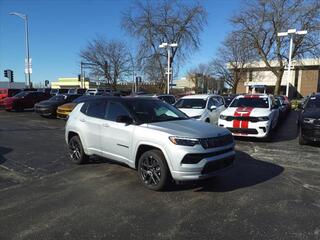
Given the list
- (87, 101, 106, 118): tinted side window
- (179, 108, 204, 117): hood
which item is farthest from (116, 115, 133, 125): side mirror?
(179, 108, 204, 117): hood

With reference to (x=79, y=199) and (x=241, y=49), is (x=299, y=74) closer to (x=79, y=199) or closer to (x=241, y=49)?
(x=241, y=49)

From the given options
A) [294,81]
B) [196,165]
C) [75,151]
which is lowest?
[75,151]

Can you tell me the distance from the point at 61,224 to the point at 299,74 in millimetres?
72322

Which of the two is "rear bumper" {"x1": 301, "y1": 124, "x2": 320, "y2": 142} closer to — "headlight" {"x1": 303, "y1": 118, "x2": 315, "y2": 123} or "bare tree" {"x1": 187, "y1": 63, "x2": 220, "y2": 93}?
"headlight" {"x1": 303, "y1": 118, "x2": 315, "y2": 123}

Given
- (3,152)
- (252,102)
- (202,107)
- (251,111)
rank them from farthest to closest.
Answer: (252,102) → (202,107) → (251,111) → (3,152)

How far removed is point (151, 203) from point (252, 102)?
8.44 m

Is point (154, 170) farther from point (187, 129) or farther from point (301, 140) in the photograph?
point (301, 140)

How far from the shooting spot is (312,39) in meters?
32.8

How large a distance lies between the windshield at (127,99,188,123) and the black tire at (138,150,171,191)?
75 cm

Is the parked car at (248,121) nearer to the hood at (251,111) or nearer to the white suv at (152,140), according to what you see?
the hood at (251,111)

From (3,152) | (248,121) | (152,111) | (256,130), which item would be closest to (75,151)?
(152,111)

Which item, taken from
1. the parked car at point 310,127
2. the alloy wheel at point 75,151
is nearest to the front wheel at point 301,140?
the parked car at point 310,127

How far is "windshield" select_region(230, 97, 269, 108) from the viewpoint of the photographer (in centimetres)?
1176

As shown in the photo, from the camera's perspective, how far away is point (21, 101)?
2250cm
